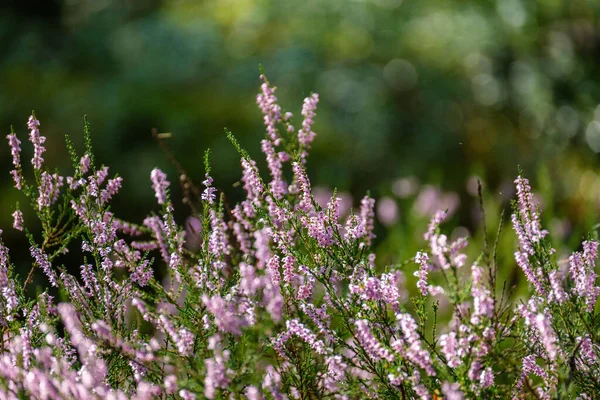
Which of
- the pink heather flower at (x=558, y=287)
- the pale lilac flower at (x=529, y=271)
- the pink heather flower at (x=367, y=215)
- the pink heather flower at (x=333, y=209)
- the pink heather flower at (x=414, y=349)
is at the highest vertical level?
the pink heather flower at (x=367, y=215)

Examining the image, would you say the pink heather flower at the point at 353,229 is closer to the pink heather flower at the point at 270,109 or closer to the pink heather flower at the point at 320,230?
the pink heather flower at the point at 320,230

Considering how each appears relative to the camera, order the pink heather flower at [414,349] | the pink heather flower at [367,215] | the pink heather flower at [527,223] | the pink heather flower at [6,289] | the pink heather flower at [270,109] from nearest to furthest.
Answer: the pink heather flower at [414,349] < the pink heather flower at [527,223] < the pink heather flower at [6,289] < the pink heather flower at [270,109] < the pink heather flower at [367,215]

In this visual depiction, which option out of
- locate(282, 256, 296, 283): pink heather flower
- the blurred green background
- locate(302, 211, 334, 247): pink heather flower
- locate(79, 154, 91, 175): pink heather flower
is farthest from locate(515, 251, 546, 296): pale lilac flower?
the blurred green background

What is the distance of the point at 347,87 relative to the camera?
42.5 feet

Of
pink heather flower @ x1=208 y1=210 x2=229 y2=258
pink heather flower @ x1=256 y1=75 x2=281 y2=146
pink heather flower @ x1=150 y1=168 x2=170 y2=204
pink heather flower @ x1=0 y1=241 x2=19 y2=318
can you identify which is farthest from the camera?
pink heather flower @ x1=256 y1=75 x2=281 y2=146

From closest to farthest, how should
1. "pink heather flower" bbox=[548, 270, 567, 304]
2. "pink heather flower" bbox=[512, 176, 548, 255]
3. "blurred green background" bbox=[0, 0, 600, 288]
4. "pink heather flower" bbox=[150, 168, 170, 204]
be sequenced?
"pink heather flower" bbox=[548, 270, 567, 304] < "pink heather flower" bbox=[512, 176, 548, 255] < "pink heather flower" bbox=[150, 168, 170, 204] < "blurred green background" bbox=[0, 0, 600, 288]

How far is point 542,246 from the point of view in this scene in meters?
2.04

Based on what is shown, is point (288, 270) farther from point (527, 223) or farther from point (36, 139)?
point (36, 139)

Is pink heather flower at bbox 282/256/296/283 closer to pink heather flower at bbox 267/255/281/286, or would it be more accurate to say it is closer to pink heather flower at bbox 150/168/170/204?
pink heather flower at bbox 267/255/281/286

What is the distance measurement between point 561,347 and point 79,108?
7238 millimetres

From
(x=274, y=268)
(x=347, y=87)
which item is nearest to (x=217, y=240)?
(x=274, y=268)

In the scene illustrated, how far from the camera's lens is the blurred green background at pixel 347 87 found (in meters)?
8.22

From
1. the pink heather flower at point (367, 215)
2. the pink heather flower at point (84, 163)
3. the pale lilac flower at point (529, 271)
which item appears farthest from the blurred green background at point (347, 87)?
Result: the pale lilac flower at point (529, 271)

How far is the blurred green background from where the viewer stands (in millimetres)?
8219
